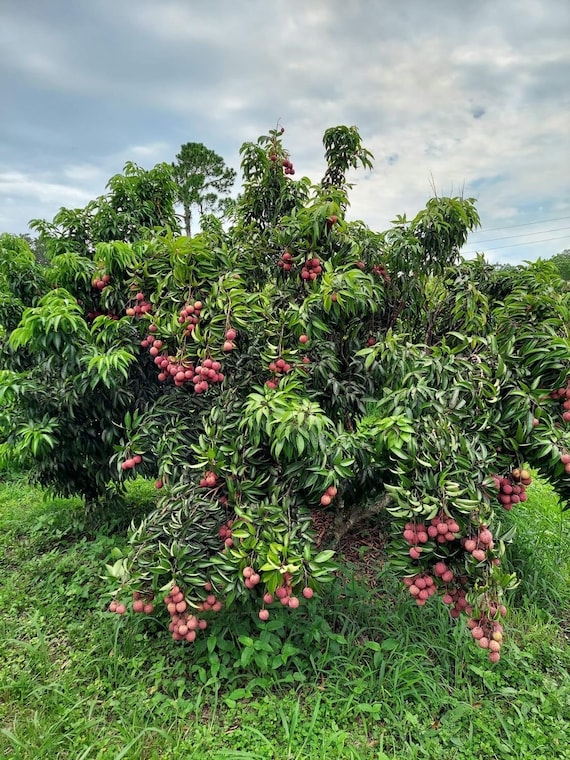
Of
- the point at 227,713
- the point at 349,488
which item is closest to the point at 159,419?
the point at 349,488

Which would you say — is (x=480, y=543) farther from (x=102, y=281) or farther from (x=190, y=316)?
(x=102, y=281)

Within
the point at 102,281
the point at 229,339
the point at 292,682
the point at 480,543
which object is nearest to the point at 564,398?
the point at 480,543

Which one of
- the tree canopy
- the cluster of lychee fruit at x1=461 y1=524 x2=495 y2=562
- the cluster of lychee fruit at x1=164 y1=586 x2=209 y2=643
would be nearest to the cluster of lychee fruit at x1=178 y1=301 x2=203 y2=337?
the cluster of lychee fruit at x1=164 y1=586 x2=209 y2=643

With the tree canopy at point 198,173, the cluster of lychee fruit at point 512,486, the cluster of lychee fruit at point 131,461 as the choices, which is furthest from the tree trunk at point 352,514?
the tree canopy at point 198,173

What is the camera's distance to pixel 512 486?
176 centimetres

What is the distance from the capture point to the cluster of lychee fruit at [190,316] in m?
1.89

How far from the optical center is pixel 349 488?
84.6 inches

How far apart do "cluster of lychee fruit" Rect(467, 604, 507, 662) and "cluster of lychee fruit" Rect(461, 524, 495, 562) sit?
0.18 m

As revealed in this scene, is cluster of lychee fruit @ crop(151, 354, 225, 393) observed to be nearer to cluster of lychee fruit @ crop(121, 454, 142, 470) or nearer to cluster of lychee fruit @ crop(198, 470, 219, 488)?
cluster of lychee fruit @ crop(198, 470, 219, 488)

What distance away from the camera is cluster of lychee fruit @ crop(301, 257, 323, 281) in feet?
7.04

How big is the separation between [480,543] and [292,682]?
3.70 feet

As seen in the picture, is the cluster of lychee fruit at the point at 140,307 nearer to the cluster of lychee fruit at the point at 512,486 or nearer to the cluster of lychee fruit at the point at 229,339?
the cluster of lychee fruit at the point at 229,339

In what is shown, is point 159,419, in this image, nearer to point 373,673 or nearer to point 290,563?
point 290,563

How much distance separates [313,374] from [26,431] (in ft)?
5.18
